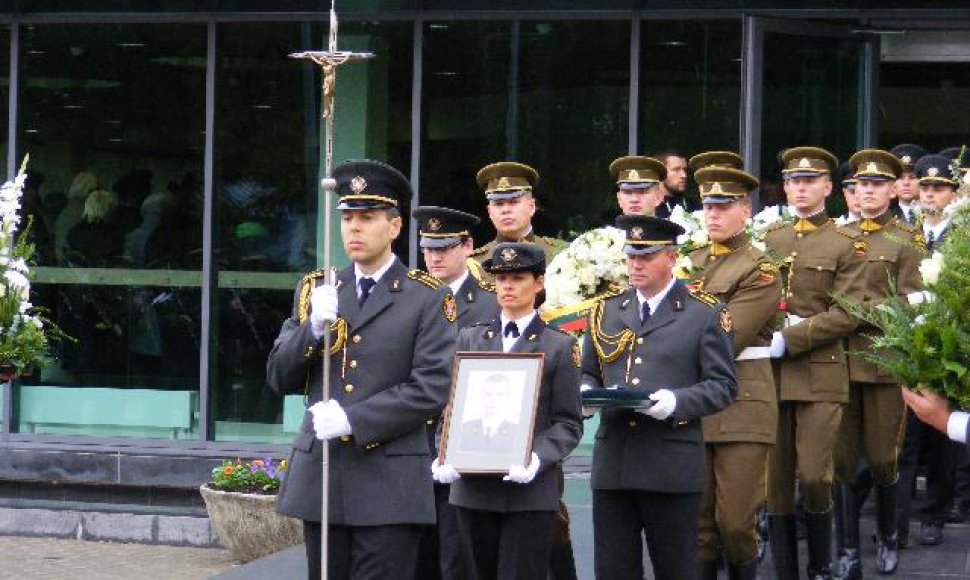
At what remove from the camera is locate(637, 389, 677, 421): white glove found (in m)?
7.54


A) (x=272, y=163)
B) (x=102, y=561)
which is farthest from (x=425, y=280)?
(x=272, y=163)

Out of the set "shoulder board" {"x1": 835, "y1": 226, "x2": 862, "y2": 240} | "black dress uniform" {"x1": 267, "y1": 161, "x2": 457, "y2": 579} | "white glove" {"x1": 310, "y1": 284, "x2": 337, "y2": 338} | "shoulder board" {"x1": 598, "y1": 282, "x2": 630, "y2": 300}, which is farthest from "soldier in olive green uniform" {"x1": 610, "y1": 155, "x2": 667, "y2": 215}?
"white glove" {"x1": 310, "y1": 284, "x2": 337, "y2": 338}

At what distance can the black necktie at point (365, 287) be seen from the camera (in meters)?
6.75

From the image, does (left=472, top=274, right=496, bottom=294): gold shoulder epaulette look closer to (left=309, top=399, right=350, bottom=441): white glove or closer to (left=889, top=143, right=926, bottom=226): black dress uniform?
(left=309, top=399, right=350, bottom=441): white glove

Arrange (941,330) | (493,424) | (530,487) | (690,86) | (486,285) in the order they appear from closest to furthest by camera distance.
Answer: (941,330) < (493,424) < (530,487) < (486,285) < (690,86)

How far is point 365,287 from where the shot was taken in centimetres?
677

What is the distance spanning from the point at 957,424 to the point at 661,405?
1953 millimetres

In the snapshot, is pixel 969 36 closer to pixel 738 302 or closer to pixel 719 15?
pixel 719 15

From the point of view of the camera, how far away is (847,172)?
10734 millimetres

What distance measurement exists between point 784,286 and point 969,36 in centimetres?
517

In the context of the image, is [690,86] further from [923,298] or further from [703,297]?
[923,298]

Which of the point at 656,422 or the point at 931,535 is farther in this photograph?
the point at 931,535

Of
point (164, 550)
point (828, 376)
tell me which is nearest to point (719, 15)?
point (828, 376)

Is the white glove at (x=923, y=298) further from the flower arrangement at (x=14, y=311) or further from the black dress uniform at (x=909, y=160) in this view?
the black dress uniform at (x=909, y=160)
